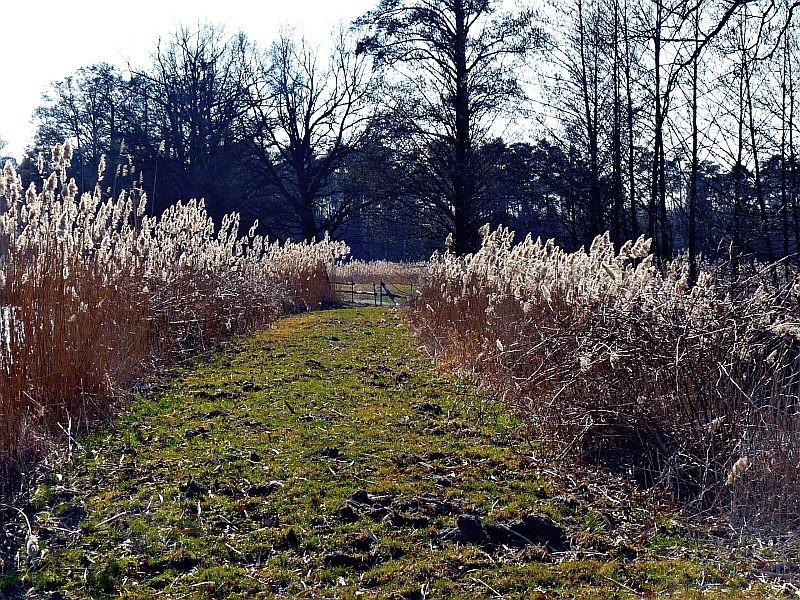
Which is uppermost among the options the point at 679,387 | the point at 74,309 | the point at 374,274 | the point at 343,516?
the point at 374,274

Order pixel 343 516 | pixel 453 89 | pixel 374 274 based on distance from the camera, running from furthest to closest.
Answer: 1. pixel 374 274
2. pixel 453 89
3. pixel 343 516

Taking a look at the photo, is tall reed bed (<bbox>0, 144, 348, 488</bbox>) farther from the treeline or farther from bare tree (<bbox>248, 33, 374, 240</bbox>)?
bare tree (<bbox>248, 33, 374, 240</bbox>)

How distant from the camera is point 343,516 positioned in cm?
378

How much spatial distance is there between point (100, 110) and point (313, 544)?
3317cm

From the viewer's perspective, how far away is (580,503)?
4.00 meters

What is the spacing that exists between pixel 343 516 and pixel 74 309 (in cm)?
280

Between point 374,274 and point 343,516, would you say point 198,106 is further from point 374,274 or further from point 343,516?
point 343,516

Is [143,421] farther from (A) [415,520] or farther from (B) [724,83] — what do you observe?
(B) [724,83]

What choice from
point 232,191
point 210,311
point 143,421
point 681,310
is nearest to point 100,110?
point 232,191

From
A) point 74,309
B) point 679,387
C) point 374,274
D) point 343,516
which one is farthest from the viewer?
point 374,274

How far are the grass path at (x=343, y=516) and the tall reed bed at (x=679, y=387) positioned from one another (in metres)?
0.29

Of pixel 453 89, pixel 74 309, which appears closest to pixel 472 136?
pixel 453 89

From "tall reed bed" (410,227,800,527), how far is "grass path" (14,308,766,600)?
29 cm

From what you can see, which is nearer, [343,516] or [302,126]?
[343,516]
